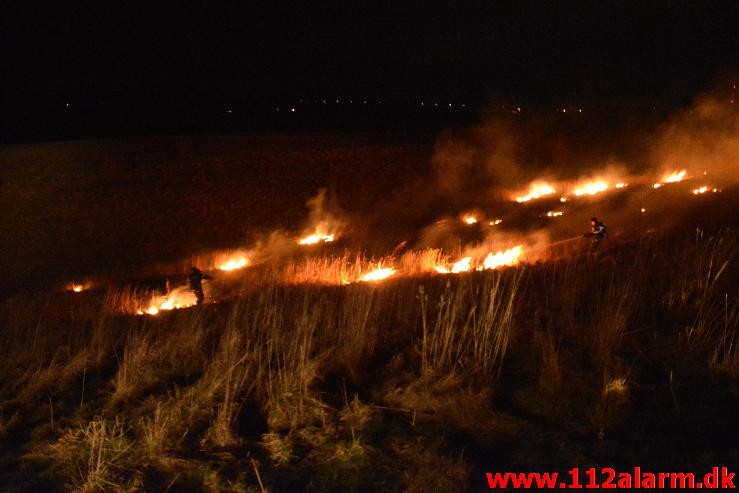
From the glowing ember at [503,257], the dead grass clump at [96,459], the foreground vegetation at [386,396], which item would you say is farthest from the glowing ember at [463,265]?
the dead grass clump at [96,459]

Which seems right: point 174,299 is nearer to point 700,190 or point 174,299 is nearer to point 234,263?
point 234,263

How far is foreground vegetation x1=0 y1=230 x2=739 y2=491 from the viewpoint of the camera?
4.12 metres

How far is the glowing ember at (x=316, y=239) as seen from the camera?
16969 millimetres

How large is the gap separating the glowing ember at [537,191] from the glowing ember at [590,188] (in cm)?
92

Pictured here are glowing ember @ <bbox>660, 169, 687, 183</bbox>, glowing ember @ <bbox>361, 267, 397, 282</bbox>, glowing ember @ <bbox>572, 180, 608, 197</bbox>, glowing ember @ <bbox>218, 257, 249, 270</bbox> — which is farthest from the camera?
glowing ember @ <bbox>660, 169, 687, 183</bbox>

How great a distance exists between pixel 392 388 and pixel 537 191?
Answer: 2025cm

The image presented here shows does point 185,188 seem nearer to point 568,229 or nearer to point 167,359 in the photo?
point 568,229

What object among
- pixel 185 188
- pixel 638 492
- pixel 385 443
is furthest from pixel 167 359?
pixel 185 188

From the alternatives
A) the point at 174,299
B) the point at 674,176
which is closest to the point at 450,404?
the point at 174,299

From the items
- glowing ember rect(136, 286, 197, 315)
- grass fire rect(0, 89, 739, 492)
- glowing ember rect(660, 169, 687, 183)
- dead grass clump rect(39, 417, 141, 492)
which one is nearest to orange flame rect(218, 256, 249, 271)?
grass fire rect(0, 89, 739, 492)

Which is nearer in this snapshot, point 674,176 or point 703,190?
point 703,190

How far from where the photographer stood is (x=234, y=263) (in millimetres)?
15906

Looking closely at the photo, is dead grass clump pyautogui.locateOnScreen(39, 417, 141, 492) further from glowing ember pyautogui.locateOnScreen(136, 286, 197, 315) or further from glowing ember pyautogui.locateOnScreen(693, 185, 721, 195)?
glowing ember pyautogui.locateOnScreen(693, 185, 721, 195)

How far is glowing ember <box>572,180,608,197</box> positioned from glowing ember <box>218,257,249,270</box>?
11.5 meters
